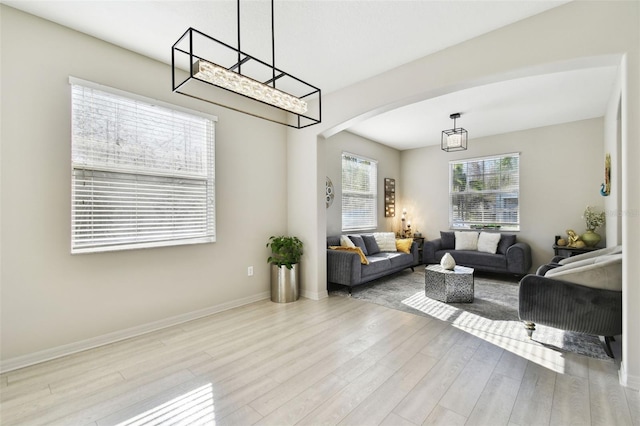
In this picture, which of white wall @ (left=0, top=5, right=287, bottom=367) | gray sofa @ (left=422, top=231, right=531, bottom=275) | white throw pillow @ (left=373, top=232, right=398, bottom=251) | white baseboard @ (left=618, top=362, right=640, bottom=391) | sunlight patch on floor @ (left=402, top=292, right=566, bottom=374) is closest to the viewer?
white baseboard @ (left=618, top=362, right=640, bottom=391)

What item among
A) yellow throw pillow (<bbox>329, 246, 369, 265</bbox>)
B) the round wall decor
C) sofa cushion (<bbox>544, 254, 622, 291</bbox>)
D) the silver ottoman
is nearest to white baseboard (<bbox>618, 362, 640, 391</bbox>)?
sofa cushion (<bbox>544, 254, 622, 291</bbox>)

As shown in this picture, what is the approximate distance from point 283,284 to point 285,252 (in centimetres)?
43

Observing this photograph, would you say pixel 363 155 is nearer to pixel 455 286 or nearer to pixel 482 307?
pixel 455 286

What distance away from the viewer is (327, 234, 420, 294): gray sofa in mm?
4380

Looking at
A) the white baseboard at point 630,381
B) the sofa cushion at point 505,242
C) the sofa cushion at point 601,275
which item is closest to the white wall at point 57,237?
the sofa cushion at point 601,275

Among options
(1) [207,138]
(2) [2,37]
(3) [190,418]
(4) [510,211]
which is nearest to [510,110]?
(4) [510,211]

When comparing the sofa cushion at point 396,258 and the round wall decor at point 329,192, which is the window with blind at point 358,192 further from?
the sofa cushion at point 396,258

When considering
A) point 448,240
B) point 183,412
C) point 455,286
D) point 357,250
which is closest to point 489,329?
point 455,286

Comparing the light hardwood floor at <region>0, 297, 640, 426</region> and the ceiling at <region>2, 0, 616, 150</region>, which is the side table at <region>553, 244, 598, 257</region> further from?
the light hardwood floor at <region>0, 297, 640, 426</region>

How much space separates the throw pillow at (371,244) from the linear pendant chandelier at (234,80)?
8.07 ft

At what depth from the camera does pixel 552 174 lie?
18.0ft

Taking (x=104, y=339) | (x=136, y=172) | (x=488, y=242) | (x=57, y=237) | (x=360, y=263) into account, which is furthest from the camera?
(x=488, y=242)

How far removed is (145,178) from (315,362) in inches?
96.3

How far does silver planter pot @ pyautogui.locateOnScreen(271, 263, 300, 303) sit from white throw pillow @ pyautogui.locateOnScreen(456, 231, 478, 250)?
3736 millimetres
